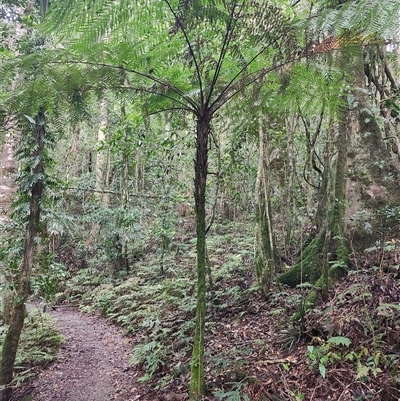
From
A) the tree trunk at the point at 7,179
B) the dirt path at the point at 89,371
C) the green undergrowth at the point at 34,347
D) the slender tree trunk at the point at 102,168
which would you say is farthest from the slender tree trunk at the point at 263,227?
the slender tree trunk at the point at 102,168

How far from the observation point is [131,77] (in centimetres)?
320

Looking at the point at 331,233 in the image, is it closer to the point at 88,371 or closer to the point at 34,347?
the point at 88,371

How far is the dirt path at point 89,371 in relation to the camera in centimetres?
441

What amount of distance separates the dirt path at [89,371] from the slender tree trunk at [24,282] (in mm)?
528

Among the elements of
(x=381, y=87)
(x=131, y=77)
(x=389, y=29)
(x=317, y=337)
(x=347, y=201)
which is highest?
(x=381, y=87)

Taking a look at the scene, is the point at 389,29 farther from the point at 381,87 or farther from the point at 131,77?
the point at 381,87

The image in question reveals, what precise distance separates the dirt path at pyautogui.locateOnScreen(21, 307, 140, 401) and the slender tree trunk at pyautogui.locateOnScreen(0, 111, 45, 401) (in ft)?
1.73

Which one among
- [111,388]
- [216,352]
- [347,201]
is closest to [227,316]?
[216,352]

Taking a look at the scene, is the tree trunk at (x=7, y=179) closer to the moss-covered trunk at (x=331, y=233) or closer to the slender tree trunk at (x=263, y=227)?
the slender tree trunk at (x=263, y=227)

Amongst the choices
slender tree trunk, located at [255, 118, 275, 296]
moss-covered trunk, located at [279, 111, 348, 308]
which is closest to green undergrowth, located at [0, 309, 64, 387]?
slender tree trunk, located at [255, 118, 275, 296]

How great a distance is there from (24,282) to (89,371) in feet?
6.26

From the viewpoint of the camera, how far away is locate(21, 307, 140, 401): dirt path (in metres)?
4.41

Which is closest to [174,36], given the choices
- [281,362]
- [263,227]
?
[281,362]

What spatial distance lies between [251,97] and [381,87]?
12.9 feet
